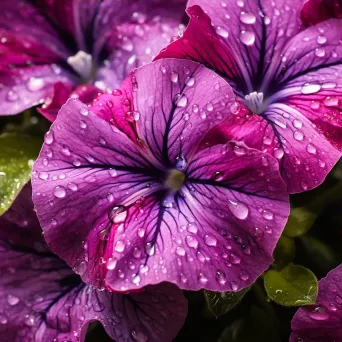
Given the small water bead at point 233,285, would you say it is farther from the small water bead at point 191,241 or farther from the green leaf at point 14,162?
the green leaf at point 14,162

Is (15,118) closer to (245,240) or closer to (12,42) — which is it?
(12,42)

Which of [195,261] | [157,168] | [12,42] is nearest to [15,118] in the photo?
[12,42]

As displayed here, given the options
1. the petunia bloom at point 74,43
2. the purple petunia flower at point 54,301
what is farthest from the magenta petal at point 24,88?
the purple petunia flower at point 54,301

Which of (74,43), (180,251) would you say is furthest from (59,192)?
(74,43)

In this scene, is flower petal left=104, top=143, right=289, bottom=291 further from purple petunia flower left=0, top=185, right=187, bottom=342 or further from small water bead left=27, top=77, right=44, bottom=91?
small water bead left=27, top=77, right=44, bottom=91

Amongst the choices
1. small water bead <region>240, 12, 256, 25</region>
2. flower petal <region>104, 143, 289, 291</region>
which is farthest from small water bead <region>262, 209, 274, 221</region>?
small water bead <region>240, 12, 256, 25</region>

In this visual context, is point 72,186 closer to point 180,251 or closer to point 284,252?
point 180,251
